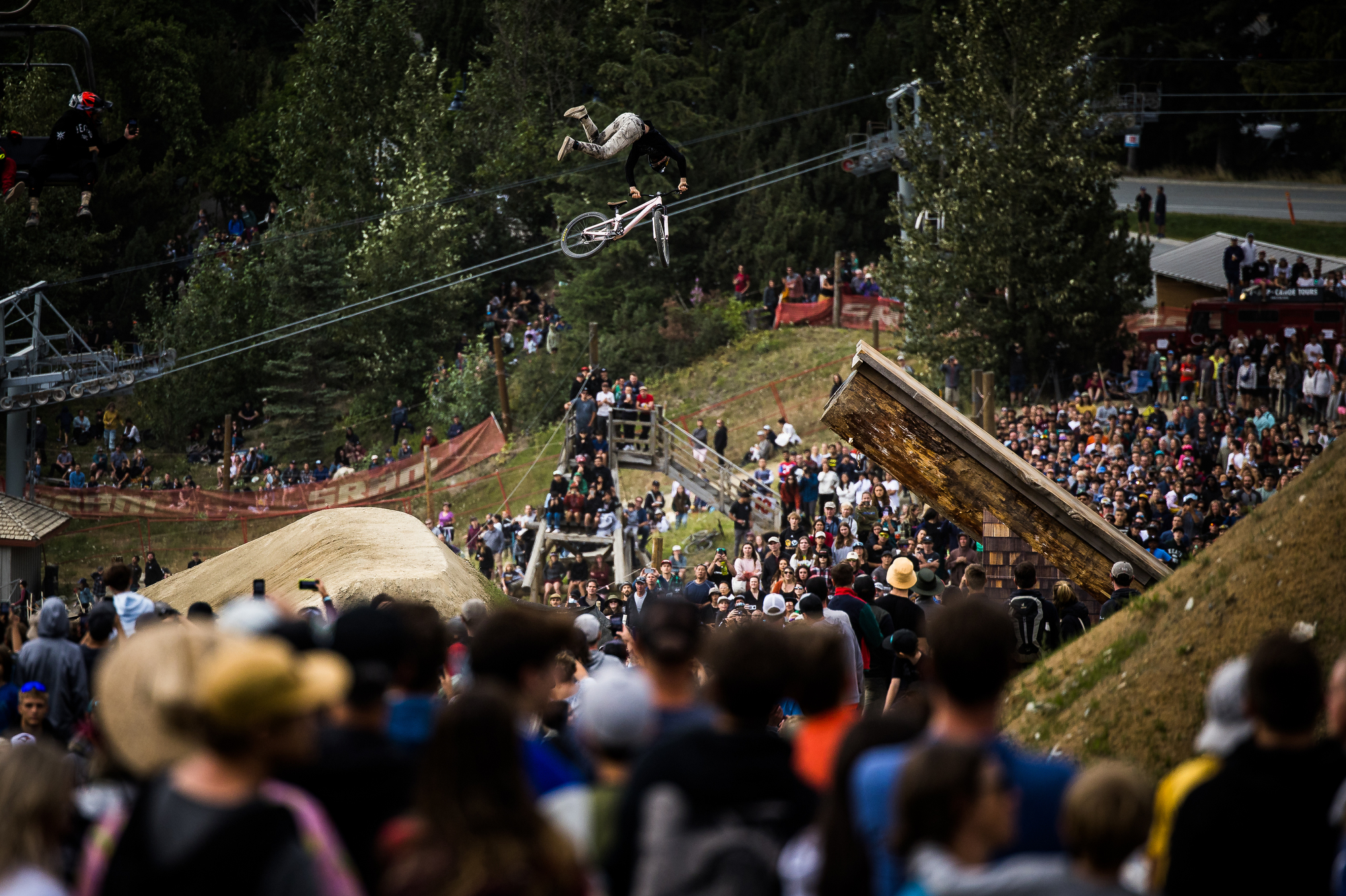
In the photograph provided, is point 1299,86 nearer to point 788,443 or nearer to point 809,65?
point 809,65

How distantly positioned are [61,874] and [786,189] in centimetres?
3977

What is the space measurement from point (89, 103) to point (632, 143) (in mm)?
5885

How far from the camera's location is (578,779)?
4426mm

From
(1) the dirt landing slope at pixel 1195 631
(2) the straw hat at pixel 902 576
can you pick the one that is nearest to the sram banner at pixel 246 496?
(2) the straw hat at pixel 902 576

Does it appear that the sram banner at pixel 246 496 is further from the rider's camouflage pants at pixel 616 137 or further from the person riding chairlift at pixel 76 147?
the rider's camouflage pants at pixel 616 137

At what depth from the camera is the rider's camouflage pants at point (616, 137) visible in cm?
1502

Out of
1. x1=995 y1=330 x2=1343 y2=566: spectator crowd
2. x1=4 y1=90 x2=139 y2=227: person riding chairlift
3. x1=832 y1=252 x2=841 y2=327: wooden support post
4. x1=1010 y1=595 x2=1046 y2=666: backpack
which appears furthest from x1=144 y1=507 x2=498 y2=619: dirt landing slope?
x1=832 y1=252 x2=841 y2=327: wooden support post

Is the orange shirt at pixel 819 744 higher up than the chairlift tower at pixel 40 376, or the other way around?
the orange shirt at pixel 819 744

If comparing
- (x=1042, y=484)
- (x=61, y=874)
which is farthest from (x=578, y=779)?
(x=1042, y=484)

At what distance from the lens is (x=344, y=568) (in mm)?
14078

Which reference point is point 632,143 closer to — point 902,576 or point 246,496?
point 902,576

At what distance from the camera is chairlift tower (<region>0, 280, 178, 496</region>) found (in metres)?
34.0

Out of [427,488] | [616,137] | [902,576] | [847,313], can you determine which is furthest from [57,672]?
[847,313]

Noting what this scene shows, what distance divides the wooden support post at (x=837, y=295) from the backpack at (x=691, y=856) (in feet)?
119
